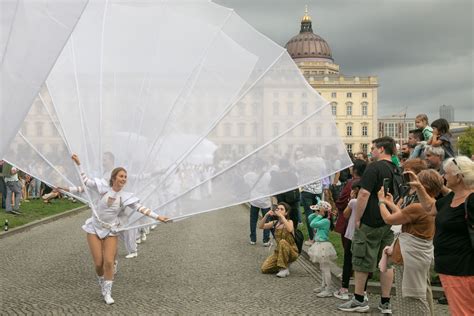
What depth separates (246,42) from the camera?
810cm

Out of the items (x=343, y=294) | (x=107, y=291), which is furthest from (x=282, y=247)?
(x=107, y=291)

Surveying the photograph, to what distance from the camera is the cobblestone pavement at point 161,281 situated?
7242 millimetres

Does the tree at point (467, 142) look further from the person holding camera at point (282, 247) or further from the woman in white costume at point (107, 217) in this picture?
the woman in white costume at point (107, 217)

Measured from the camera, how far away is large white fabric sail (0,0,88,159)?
482 centimetres

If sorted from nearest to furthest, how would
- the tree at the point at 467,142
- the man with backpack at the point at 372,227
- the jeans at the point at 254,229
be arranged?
the man with backpack at the point at 372,227
the jeans at the point at 254,229
the tree at the point at 467,142

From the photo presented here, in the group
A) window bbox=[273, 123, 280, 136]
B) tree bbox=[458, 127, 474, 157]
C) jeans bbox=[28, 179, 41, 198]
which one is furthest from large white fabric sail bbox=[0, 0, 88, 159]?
tree bbox=[458, 127, 474, 157]

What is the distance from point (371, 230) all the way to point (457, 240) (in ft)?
6.94

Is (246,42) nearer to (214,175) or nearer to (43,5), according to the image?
(214,175)

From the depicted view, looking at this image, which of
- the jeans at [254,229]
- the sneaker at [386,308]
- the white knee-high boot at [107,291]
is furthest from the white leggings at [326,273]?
the jeans at [254,229]

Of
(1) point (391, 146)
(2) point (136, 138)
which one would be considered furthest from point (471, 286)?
(2) point (136, 138)

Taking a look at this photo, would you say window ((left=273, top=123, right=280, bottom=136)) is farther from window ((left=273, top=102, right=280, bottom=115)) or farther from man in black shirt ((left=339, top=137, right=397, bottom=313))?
man in black shirt ((left=339, top=137, right=397, bottom=313))

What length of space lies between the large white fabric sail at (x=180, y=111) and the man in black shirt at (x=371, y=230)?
0.80 m

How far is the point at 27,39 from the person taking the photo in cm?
485

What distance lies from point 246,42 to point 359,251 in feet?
10.8
